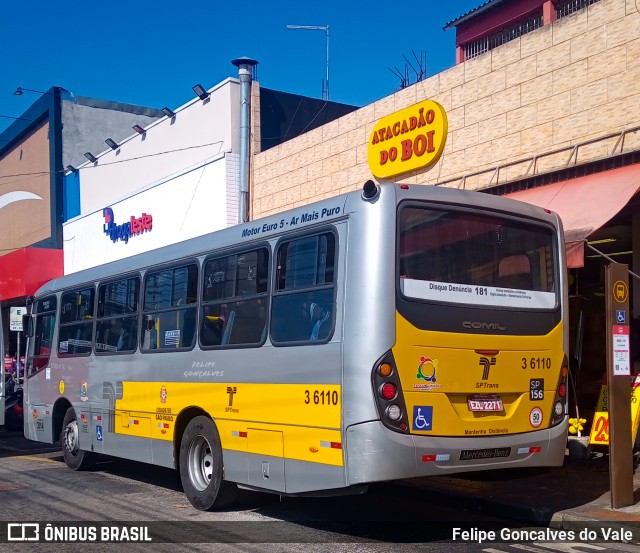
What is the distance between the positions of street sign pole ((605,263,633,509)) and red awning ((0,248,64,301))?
79.3 ft

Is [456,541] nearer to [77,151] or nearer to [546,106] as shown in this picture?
[546,106]

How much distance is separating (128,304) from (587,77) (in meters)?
7.26

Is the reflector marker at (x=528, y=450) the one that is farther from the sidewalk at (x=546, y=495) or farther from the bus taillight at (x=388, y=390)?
the bus taillight at (x=388, y=390)

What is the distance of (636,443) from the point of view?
11.0 m

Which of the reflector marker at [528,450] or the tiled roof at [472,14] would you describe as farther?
the tiled roof at [472,14]

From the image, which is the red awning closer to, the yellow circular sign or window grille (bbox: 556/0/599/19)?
window grille (bbox: 556/0/599/19)

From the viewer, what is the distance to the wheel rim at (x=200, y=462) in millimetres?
9016

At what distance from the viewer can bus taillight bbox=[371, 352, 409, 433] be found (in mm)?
6754

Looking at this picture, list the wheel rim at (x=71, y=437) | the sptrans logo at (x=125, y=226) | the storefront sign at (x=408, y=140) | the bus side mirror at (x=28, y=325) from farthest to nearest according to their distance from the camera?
the sptrans logo at (x=125, y=226) → the storefront sign at (x=408, y=140) → the bus side mirror at (x=28, y=325) → the wheel rim at (x=71, y=437)

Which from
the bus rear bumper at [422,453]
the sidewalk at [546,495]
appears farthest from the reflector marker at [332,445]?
the sidewalk at [546,495]

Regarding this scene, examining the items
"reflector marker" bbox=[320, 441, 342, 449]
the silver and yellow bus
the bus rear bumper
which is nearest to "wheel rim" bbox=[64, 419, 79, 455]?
the silver and yellow bus

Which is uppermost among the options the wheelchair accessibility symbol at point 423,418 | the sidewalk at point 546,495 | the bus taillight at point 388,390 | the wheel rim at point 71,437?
the bus taillight at point 388,390

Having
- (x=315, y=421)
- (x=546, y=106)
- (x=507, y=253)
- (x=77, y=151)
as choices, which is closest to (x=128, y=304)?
(x=315, y=421)

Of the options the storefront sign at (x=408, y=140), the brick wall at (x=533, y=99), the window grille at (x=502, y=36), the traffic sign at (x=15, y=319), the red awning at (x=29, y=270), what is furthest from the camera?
the red awning at (x=29, y=270)
